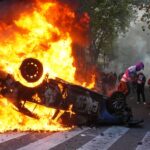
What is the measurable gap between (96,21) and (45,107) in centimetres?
2433

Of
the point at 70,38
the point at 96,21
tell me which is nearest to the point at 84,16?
the point at 70,38

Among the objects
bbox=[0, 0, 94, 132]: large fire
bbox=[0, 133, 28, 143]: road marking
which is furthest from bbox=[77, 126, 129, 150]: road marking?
bbox=[0, 133, 28, 143]: road marking

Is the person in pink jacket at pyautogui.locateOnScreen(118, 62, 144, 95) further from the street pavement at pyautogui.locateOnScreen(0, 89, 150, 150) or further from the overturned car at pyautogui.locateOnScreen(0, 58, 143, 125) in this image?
the street pavement at pyautogui.locateOnScreen(0, 89, 150, 150)

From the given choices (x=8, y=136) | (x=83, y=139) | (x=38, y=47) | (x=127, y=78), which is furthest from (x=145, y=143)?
(x=127, y=78)

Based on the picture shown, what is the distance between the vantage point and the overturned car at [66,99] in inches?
527

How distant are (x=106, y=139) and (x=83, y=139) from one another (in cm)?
57

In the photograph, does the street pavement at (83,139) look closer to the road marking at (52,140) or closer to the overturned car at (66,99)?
the road marking at (52,140)

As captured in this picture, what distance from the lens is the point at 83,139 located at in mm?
12039

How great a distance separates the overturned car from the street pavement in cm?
43

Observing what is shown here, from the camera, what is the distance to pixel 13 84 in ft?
43.9

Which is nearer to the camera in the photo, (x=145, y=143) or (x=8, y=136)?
(x=145, y=143)

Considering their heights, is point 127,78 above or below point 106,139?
above

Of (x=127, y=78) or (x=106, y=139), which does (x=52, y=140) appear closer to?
(x=106, y=139)

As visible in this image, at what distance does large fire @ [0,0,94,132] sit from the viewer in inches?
539
